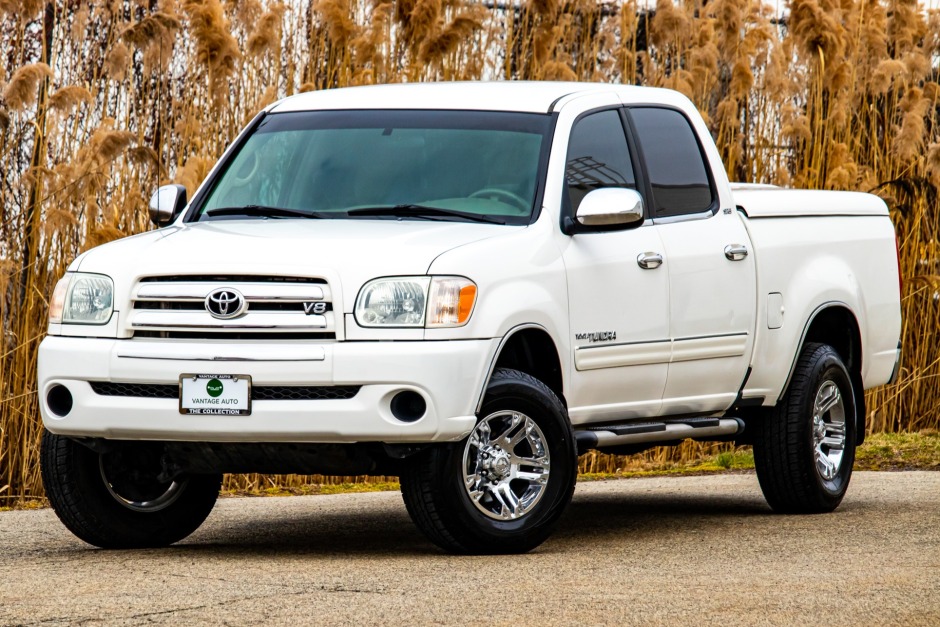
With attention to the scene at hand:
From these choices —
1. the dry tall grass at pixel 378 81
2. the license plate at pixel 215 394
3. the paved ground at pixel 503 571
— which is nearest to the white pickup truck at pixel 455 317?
the license plate at pixel 215 394

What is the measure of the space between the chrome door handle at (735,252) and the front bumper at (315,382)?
201 cm

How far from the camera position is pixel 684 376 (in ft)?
26.7

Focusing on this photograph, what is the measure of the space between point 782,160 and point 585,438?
625 cm

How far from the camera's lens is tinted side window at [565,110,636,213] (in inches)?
307

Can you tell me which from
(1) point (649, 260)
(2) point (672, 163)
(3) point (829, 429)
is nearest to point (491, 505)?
(1) point (649, 260)

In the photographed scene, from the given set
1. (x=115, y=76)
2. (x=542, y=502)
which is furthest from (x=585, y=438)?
(x=115, y=76)

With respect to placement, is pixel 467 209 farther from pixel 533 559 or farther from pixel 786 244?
pixel 786 244

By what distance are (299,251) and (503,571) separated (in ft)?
4.75

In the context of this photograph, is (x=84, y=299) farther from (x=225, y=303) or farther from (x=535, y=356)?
(x=535, y=356)

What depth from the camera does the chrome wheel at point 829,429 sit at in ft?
29.9

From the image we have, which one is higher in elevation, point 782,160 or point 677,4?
point 677,4

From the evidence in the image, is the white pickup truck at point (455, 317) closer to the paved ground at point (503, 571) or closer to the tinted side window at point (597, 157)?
the tinted side window at point (597, 157)

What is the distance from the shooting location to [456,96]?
815cm

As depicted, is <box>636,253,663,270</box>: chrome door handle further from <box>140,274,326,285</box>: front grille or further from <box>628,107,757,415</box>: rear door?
<box>140,274,326,285</box>: front grille
